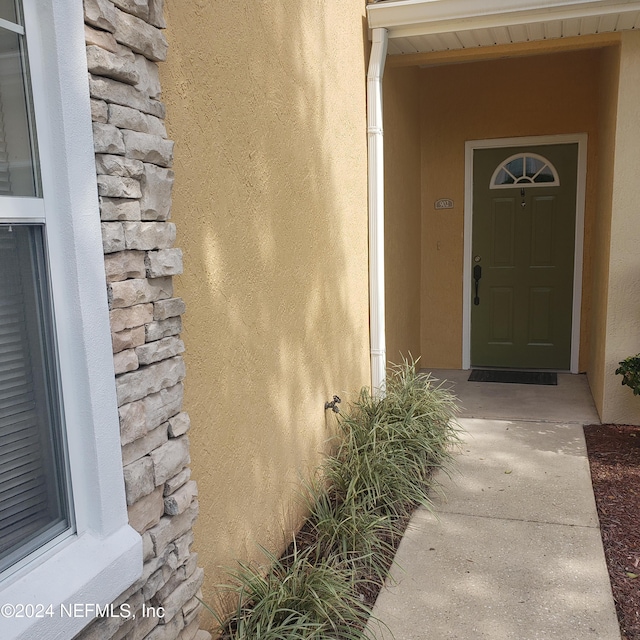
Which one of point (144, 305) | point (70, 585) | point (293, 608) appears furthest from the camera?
point (293, 608)

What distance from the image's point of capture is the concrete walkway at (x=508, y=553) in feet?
8.57

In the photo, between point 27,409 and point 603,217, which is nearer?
point 27,409

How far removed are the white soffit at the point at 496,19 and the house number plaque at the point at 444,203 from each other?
213 centimetres

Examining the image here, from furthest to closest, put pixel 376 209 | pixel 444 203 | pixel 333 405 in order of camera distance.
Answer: pixel 444 203, pixel 376 209, pixel 333 405

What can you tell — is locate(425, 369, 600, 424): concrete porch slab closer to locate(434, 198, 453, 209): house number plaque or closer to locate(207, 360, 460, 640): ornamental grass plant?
locate(207, 360, 460, 640): ornamental grass plant

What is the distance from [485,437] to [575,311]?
2.41m

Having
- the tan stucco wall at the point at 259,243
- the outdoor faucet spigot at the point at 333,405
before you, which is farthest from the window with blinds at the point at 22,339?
the outdoor faucet spigot at the point at 333,405

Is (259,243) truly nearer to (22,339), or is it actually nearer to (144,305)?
(144,305)

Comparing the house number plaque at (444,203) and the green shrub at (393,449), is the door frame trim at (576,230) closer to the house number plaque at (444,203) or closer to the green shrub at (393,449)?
the house number plaque at (444,203)

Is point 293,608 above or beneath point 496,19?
beneath

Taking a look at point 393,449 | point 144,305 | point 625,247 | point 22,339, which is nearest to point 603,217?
point 625,247

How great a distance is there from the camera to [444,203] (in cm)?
675

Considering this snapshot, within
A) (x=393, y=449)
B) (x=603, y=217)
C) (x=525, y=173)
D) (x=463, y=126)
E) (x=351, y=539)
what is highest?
(x=463, y=126)

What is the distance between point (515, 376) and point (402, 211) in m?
2.21
